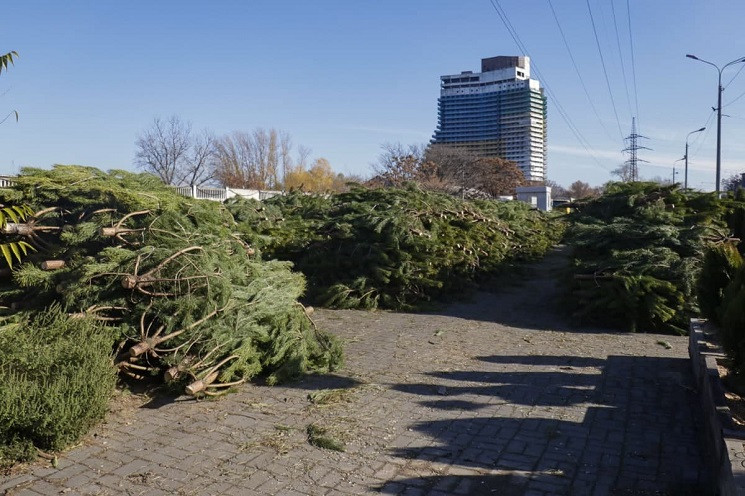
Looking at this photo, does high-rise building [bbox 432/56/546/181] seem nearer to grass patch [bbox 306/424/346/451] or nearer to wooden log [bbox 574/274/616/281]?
wooden log [bbox 574/274/616/281]

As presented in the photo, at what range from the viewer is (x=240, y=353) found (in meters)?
5.88

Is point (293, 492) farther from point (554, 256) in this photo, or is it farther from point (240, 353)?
point (554, 256)

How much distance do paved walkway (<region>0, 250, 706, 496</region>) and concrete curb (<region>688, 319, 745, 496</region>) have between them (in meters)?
0.20

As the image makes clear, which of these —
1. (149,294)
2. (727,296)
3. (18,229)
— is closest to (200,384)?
(149,294)

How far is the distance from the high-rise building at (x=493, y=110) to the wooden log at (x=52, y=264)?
68.8m

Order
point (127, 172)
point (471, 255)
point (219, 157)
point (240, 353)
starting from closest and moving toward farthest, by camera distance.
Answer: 1. point (240, 353)
2. point (127, 172)
3. point (471, 255)
4. point (219, 157)

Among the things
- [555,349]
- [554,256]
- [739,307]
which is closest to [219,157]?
[554,256]

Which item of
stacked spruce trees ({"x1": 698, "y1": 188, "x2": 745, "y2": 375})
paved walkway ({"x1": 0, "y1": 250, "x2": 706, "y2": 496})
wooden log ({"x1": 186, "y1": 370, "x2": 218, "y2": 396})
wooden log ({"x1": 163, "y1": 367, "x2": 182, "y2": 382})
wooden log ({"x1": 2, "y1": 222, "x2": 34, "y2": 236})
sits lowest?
paved walkway ({"x1": 0, "y1": 250, "x2": 706, "y2": 496})

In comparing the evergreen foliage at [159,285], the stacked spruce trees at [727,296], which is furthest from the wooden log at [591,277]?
the evergreen foliage at [159,285]

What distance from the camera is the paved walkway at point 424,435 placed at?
4.11 metres

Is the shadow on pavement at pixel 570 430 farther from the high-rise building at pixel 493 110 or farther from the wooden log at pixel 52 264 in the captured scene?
the high-rise building at pixel 493 110

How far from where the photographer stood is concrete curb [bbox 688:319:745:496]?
3369 mm

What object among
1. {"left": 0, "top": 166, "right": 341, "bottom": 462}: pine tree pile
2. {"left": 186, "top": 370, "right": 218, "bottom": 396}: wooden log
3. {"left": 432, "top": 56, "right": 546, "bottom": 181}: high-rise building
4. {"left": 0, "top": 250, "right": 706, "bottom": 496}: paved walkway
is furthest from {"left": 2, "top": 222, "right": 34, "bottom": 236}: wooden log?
{"left": 432, "top": 56, "right": 546, "bottom": 181}: high-rise building

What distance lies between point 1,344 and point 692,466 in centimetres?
516
